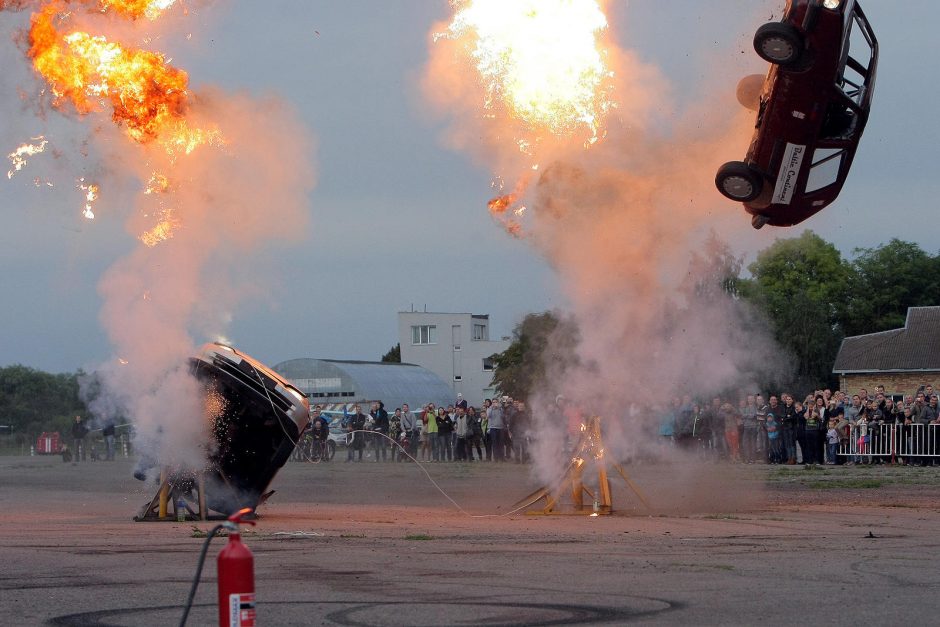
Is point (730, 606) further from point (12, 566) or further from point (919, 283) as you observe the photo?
point (919, 283)

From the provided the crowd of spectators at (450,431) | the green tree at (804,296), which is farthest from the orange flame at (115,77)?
the green tree at (804,296)

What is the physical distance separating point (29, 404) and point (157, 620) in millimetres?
71307

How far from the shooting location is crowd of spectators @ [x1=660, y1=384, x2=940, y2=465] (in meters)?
26.0

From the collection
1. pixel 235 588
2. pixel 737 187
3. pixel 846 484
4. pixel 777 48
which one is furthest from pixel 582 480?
pixel 235 588

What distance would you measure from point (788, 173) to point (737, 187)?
2.14 ft

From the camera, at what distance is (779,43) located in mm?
12859

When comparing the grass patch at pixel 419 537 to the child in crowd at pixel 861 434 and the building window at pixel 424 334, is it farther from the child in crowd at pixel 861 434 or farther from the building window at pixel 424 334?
the building window at pixel 424 334

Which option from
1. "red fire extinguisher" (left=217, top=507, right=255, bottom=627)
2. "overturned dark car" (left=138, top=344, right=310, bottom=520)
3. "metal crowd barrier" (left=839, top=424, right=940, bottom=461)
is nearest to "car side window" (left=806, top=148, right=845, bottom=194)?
"overturned dark car" (left=138, top=344, right=310, bottom=520)

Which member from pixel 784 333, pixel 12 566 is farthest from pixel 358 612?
pixel 784 333

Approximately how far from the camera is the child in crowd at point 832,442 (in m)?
27.0

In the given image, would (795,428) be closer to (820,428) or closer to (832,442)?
(820,428)

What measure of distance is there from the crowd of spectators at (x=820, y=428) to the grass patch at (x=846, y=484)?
3528mm

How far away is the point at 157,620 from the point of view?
23.8 ft

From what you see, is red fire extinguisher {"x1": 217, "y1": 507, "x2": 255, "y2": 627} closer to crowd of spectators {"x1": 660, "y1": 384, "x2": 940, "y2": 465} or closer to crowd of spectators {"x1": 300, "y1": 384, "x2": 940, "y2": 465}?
crowd of spectators {"x1": 300, "y1": 384, "x2": 940, "y2": 465}
